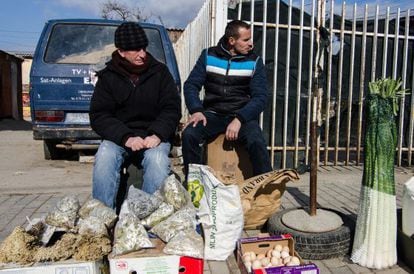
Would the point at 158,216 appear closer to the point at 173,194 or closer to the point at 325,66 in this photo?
the point at 173,194

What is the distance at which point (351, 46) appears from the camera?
559 cm

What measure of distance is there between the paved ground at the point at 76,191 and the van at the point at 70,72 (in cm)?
59

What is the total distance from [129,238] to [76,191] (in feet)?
8.42

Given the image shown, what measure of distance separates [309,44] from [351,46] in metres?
0.64

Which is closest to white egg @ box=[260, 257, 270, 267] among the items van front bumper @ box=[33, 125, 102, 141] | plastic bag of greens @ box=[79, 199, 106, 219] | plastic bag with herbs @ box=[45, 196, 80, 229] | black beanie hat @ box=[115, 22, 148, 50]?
plastic bag of greens @ box=[79, 199, 106, 219]

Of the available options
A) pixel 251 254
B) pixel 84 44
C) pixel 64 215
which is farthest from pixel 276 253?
pixel 84 44

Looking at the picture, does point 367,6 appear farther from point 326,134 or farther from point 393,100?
point 393,100

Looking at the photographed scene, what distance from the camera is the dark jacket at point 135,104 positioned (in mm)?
3018

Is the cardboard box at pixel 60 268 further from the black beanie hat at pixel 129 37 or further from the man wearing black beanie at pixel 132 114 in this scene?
the black beanie hat at pixel 129 37

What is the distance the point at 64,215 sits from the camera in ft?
8.03

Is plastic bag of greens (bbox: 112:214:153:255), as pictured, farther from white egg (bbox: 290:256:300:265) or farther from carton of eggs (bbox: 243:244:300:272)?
white egg (bbox: 290:256:300:265)

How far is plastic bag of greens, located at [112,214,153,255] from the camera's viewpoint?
213cm

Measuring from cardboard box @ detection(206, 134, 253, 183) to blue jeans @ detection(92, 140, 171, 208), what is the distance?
73 centimetres

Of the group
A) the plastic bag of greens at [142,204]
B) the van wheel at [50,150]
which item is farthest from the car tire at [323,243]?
the van wheel at [50,150]
